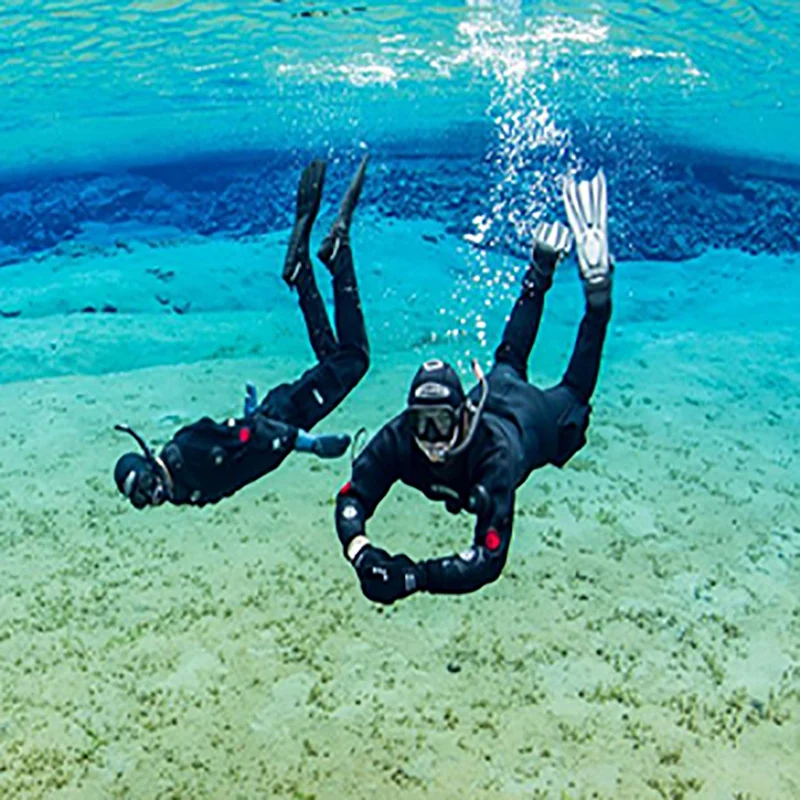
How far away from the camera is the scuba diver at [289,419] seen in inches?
235

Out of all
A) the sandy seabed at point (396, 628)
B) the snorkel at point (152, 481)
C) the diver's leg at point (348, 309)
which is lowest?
the sandy seabed at point (396, 628)

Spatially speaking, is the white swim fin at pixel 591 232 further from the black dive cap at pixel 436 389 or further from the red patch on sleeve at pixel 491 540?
the red patch on sleeve at pixel 491 540

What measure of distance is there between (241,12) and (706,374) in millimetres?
12897

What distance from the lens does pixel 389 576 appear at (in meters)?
4.60

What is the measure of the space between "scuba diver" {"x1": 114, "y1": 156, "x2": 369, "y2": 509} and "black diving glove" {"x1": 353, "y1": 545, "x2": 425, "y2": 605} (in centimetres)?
179

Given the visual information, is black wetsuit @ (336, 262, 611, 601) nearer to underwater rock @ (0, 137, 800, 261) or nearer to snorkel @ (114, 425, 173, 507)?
snorkel @ (114, 425, 173, 507)

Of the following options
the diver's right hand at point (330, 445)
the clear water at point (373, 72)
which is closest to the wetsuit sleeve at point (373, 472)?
the diver's right hand at point (330, 445)

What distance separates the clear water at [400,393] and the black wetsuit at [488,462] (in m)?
3.74

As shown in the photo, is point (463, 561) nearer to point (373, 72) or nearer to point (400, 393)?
point (400, 393)

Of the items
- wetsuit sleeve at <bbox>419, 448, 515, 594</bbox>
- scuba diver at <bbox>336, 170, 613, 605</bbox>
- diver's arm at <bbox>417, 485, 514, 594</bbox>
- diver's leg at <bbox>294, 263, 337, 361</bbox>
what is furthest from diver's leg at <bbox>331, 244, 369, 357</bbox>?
diver's arm at <bbox>417, 485, 514, 594</bbox>

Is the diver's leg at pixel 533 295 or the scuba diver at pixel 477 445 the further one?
the diver's leg at pixel 533 295

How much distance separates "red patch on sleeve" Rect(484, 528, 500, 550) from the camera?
483 cm

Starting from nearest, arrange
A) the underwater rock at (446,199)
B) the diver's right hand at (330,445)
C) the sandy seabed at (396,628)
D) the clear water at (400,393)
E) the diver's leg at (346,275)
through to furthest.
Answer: the diver's right hand at (330,445) < the diver's leg at (346,275) < the sandy seabed at (396,628) < the clear water at (400,393) < the underwater rock at (446,199)

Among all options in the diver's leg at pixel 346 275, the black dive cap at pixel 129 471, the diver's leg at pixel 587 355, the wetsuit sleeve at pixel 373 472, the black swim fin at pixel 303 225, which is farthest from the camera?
the black swim fin at pixel 303 225
